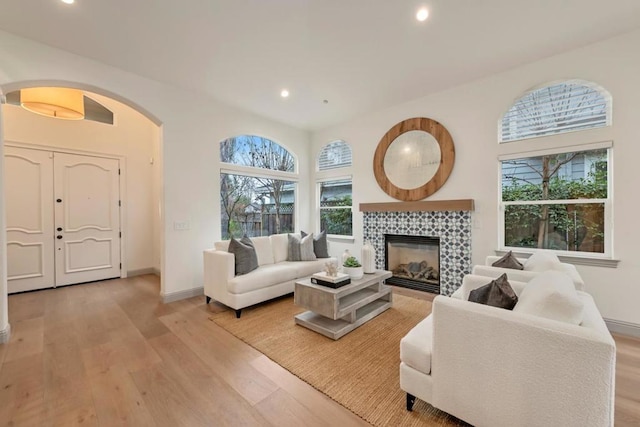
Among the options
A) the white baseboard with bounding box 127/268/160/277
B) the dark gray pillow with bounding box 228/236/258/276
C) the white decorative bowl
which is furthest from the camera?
the white baseboard with bounding box 127/268/160/277

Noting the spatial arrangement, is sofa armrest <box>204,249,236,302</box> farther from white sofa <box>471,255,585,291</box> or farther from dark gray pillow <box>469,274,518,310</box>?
white sofa <box>471,255,585,291</box>

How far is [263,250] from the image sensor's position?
4.07m

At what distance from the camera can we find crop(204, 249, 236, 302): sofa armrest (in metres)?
3.27

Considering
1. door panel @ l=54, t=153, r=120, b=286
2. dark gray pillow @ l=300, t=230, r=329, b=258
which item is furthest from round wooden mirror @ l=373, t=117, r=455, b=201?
door panel @ l=54, t=153, r=120, b=286

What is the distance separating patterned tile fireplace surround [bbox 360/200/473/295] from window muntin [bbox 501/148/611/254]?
487 mm

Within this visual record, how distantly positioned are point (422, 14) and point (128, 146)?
5.44 meters

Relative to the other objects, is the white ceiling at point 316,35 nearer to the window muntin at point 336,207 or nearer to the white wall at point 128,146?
the window muntin at point 336,207

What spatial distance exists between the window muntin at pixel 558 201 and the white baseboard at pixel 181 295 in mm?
4356

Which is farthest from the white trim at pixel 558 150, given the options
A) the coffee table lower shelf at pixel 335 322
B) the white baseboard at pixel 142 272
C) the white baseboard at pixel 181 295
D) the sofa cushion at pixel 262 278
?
the white baseboard at pixel 142 272

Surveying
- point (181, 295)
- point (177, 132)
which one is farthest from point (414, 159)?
point (181, 295)

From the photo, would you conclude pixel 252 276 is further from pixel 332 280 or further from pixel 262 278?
pixel 332 280

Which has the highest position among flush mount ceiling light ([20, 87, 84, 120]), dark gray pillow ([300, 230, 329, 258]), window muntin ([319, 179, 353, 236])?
flush mount ceiling light ([20, 87, 84, 120])

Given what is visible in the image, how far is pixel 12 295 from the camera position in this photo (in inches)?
155

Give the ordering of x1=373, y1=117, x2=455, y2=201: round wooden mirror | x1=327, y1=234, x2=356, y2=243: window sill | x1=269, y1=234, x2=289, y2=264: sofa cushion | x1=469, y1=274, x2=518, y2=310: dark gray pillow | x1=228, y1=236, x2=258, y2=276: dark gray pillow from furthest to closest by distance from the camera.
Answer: x1=327, y1=234, x2=356, y2=243: window sill < x1=269, y1=234, x2=289, y2=264: sofa cushion < x1=373, y1=117, x2=455, y2=201: round wooden mirror < x1=228, y1=236, x2=258, y2=276: dark gray pillow < x1=469, y1=274, x2=518, y2=310: dark gray pillow
